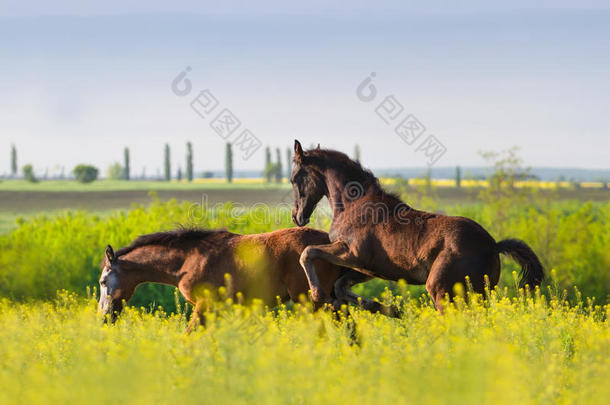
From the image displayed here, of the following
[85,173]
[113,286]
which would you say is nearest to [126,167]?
[85,173]

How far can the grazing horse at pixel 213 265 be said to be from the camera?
8.80 m

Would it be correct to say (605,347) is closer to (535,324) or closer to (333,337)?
(535,324)

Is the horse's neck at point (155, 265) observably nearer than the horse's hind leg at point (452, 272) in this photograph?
No

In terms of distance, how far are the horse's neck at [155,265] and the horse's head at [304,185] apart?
1.79 metres

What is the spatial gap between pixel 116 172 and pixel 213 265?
97647mm

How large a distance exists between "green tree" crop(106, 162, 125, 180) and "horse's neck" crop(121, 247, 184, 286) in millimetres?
93240

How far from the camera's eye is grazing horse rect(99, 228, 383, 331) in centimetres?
880

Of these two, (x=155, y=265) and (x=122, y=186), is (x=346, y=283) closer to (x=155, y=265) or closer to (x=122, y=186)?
(x=155, y=265)

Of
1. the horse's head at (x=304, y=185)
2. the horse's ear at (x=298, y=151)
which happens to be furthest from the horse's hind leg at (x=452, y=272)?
the horse's ear at (x=298, y=151)

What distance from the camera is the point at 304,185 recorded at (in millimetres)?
8766

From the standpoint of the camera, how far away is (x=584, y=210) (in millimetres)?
18672

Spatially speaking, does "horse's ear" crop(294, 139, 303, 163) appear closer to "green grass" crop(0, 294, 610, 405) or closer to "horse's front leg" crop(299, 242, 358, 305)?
"horse's front leg" crop(299, 242, 358, 305)

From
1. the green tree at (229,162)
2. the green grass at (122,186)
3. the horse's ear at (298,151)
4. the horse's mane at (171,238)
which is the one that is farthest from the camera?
the green tree at (229,162)

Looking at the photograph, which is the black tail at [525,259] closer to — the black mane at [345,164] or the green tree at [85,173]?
the black mane at [345,164]
